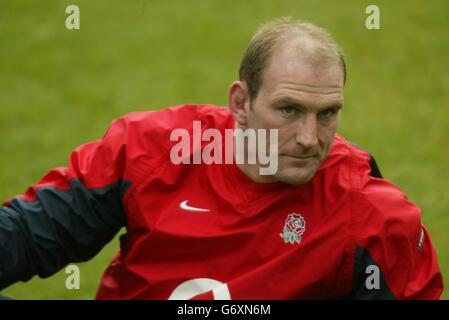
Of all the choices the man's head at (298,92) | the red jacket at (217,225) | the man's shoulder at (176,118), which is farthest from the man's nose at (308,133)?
the man's shoulder at (176,118)

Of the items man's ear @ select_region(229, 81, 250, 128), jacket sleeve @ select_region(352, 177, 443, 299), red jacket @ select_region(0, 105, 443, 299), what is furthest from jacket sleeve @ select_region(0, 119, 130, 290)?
jacket sleeve @ select_region(352, 177, 443, 299)

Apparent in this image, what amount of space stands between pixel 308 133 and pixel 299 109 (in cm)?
10

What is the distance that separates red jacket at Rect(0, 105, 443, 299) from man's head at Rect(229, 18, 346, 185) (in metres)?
0.17

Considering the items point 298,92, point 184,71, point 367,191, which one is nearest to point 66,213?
point 298,92

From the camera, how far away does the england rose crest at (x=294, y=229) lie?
11.0ft

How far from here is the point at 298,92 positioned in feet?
10.5

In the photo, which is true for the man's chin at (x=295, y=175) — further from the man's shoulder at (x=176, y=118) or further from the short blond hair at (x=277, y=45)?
the man's shoulder at (x=176, y=118)

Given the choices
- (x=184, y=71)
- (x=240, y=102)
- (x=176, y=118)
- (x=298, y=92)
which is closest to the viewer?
(x=298, y=92)

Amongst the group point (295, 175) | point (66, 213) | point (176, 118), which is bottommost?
point (66, 213)

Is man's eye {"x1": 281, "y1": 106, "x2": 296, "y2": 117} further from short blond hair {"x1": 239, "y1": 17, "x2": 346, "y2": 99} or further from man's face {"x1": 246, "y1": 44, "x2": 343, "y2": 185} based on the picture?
short blond hair {"x1": 239, "y1": 17, "x2": 346, "y2": 99}

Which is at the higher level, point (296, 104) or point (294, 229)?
point (296, 104)

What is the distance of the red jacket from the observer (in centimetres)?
329

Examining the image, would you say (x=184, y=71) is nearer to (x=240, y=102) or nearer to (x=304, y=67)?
(x=240, y=102)
